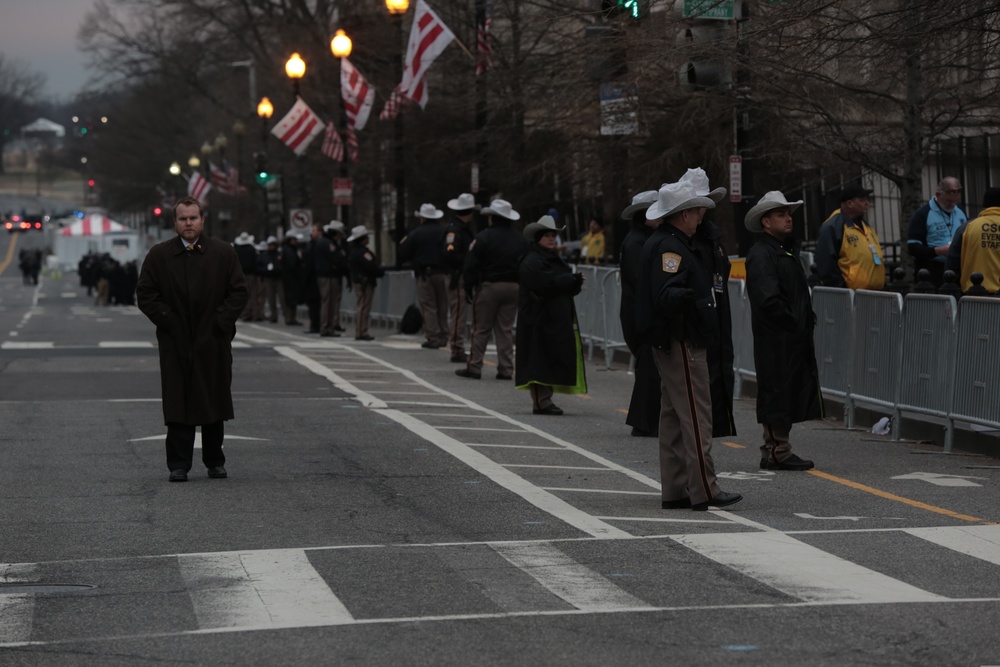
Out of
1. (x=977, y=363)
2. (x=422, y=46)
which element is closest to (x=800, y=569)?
(x=977, y=363)

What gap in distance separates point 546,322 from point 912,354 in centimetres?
384

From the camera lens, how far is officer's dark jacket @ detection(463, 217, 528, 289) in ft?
66.1

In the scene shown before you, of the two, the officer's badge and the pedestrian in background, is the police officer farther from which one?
the officer's badge

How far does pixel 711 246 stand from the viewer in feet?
35.9

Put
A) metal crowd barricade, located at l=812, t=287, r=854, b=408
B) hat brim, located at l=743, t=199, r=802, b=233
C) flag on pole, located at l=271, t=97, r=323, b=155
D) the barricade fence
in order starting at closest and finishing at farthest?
hat brim, located at l=743, t=199, r=802, b=233, the barricade fence, metal crowd barricade, located at l=812, t=287, r=854, b=408, flag on pole, located at l=271, t=97, r=323, b=155

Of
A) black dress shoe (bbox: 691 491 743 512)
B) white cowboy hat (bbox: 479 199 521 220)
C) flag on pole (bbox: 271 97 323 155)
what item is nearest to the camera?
black dress shoe (bbox: 691 491 743 512)

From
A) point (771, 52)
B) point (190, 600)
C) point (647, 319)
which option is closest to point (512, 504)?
point (647, 319)

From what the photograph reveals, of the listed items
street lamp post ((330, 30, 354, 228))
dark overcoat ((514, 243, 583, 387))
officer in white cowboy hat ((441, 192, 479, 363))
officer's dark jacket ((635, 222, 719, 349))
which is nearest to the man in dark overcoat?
officer's dark jacket ((635, 222, 719, 349))

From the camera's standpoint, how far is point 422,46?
96.6 feet

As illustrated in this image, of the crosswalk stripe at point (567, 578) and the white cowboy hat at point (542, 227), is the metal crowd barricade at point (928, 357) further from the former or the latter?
the crosswalk stripe at point (567, 578)

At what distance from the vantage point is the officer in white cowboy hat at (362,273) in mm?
29562

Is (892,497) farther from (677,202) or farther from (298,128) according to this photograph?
(298,128)

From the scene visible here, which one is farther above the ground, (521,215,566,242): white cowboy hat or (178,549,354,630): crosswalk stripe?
(521,215,566,242): white cowboy hat

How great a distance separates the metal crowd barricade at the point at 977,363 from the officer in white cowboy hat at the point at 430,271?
13.4 meters
